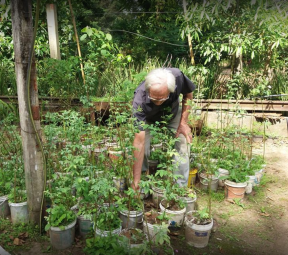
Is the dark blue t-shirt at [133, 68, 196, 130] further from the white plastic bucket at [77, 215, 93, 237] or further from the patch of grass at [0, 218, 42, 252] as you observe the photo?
the patch of grass at [0, 218, 42, 252]

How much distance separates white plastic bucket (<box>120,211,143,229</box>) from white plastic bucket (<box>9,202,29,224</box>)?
2.99ft

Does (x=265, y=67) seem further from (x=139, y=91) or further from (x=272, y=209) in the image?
(x=139, y=91)

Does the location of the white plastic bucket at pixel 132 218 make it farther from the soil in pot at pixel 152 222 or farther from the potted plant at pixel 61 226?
the potted plant at pixel 61 226

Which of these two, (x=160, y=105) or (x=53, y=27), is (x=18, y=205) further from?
(x=53, y=27)

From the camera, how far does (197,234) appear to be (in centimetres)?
244

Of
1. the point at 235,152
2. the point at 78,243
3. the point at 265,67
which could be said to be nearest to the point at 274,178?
the point at 235,152

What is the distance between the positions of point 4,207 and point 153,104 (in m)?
1.81

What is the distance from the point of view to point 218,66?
21.1 feet

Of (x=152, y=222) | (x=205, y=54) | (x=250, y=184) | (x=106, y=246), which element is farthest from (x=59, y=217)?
(x=205, y=54)

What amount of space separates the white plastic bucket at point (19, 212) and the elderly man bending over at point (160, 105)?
41.7 inches

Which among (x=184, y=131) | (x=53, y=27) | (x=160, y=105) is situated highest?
(x=53, y=27)

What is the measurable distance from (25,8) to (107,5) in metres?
10.0

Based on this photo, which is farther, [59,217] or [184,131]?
[184,131]

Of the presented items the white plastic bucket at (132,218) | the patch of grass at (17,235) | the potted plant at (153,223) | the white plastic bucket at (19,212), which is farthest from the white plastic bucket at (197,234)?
the white plastic bucket at (19,212)
